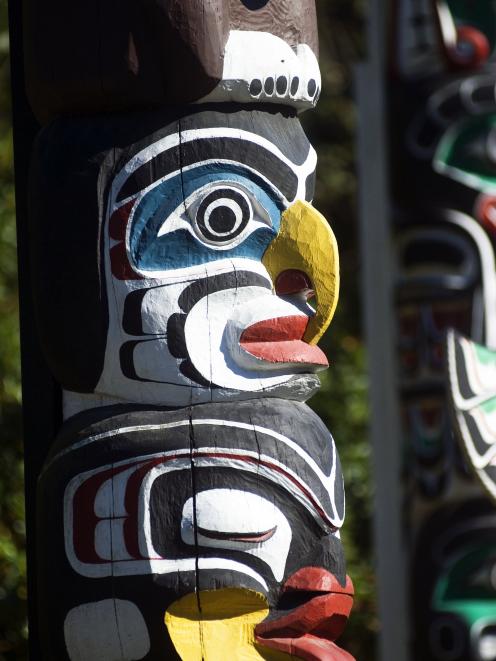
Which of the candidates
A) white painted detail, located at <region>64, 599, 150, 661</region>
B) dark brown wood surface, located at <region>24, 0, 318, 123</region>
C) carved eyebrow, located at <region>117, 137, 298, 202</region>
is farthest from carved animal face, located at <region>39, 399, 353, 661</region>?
dark brown wood surface, located at <region>24, 0, 318, 123</region>

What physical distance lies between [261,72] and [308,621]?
4.49 ft

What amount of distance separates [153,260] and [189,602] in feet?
2.71

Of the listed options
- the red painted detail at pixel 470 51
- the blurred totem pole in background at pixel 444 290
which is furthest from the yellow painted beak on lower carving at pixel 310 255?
the red painted detail at pixel 470 51

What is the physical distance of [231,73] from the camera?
11.8 ft

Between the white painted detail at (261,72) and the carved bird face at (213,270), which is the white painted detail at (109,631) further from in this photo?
the white painted detail at (261,72)

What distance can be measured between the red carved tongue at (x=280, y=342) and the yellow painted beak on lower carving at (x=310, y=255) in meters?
0.08

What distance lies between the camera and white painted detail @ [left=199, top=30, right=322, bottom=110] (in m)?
3.59

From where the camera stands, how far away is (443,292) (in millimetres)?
6559

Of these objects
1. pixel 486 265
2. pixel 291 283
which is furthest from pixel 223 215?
pixel 486 265

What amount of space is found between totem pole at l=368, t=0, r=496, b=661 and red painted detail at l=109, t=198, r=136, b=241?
3062 millimetres

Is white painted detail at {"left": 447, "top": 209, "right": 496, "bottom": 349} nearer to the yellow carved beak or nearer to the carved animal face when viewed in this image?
the carved animal face

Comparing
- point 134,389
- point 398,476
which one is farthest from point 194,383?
point 398,476

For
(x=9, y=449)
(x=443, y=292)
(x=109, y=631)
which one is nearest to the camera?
(x=109, y=631)

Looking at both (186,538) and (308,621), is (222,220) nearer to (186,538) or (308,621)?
(186,538)
